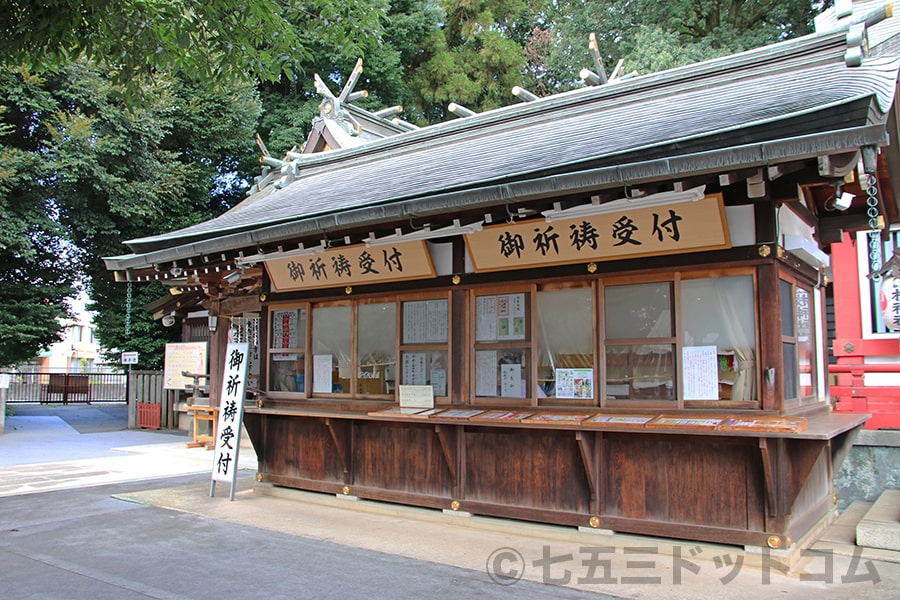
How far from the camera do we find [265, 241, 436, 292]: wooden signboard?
7570 millimetres

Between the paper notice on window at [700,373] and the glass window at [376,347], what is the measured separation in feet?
11.4

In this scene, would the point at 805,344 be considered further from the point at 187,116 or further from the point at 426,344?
the point at 187,116

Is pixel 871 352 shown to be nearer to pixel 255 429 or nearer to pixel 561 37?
pixel 255 429

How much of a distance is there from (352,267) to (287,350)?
178 cm

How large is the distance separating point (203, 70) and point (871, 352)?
9.75m

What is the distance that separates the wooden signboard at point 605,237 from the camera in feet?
18.9

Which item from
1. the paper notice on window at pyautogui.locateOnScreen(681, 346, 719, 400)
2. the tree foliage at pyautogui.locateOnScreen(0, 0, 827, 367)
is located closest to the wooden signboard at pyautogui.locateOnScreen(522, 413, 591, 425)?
the paper notice on window at pyautogui.locateOnScreen(681, 346, 719, 400)

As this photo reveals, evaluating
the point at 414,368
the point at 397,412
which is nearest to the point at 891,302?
the point at 414,368

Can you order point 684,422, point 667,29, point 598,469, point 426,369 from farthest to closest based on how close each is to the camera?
point 667,29 < point 426,369 < point 598,469 < point 684,422

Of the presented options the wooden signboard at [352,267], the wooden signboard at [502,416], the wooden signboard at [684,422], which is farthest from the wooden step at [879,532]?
the wooden signboard at [352,267]

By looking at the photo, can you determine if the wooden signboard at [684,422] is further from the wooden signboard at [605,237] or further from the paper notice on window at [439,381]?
the paper notice on window at [439,381]

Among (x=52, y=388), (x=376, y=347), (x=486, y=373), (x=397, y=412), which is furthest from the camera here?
(x=52, y=388)

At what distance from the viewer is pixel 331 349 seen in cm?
857

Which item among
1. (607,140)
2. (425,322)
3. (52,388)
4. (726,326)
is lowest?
(52,388)
